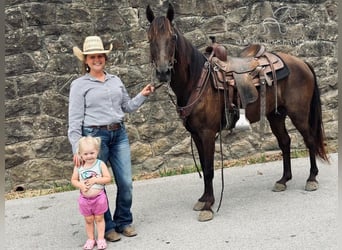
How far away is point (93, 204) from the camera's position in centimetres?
331

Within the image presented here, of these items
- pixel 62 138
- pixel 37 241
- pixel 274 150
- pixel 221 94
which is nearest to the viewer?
pixel 37 241

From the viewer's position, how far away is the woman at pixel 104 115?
3367 millimetres

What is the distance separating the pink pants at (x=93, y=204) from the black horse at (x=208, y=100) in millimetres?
1049

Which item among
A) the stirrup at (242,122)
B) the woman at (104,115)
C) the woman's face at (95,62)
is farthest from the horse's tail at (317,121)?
the woman's face at (95,62)

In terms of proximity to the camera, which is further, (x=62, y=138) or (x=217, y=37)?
(x=217, y=37)

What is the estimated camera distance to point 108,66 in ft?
17.6

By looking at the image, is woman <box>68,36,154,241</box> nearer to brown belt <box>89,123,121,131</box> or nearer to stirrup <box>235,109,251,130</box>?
brown belt <box>89,123,121,131</box>

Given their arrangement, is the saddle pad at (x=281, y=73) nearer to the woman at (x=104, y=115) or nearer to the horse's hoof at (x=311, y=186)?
the horse's hoof at (x=311, y=186)

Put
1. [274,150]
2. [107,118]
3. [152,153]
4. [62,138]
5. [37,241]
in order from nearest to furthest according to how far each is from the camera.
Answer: [107,118]
[37,241]
[62,138]
[152,153]
[274,150]

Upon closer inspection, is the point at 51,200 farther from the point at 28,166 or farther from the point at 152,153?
the point at 152,153

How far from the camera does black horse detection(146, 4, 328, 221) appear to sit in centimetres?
356

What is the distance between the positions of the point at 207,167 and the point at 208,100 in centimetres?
66

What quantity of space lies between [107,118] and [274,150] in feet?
11.1

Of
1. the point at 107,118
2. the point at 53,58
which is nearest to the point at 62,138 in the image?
the point at 53,58
